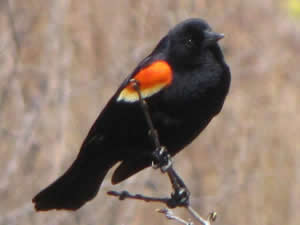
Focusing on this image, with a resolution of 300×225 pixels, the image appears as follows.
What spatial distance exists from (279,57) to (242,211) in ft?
7.01

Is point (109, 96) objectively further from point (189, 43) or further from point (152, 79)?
point (152, 79)

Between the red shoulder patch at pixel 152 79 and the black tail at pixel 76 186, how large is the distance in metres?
0.37

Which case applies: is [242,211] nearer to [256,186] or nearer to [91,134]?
[256,186]

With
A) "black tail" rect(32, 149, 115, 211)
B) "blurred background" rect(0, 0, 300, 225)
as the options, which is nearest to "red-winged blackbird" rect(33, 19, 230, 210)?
"black tail" rect(32, 149, 115, 211)

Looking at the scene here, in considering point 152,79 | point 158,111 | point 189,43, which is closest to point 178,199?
point 158,111

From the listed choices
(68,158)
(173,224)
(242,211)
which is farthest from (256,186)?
(68,158)

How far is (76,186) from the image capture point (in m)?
3.85

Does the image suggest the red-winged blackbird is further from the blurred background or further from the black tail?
the blurred background

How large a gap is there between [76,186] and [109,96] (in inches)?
125

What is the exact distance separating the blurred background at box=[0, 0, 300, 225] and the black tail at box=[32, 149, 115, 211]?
2034mm

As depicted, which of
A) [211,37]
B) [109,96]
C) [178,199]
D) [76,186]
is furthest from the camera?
[109,96]

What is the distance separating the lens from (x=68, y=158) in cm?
666

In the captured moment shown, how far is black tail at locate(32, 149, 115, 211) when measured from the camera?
3.73 meters

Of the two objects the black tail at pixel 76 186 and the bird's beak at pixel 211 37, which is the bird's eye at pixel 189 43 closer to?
the bird's beak at pixel 211 37
